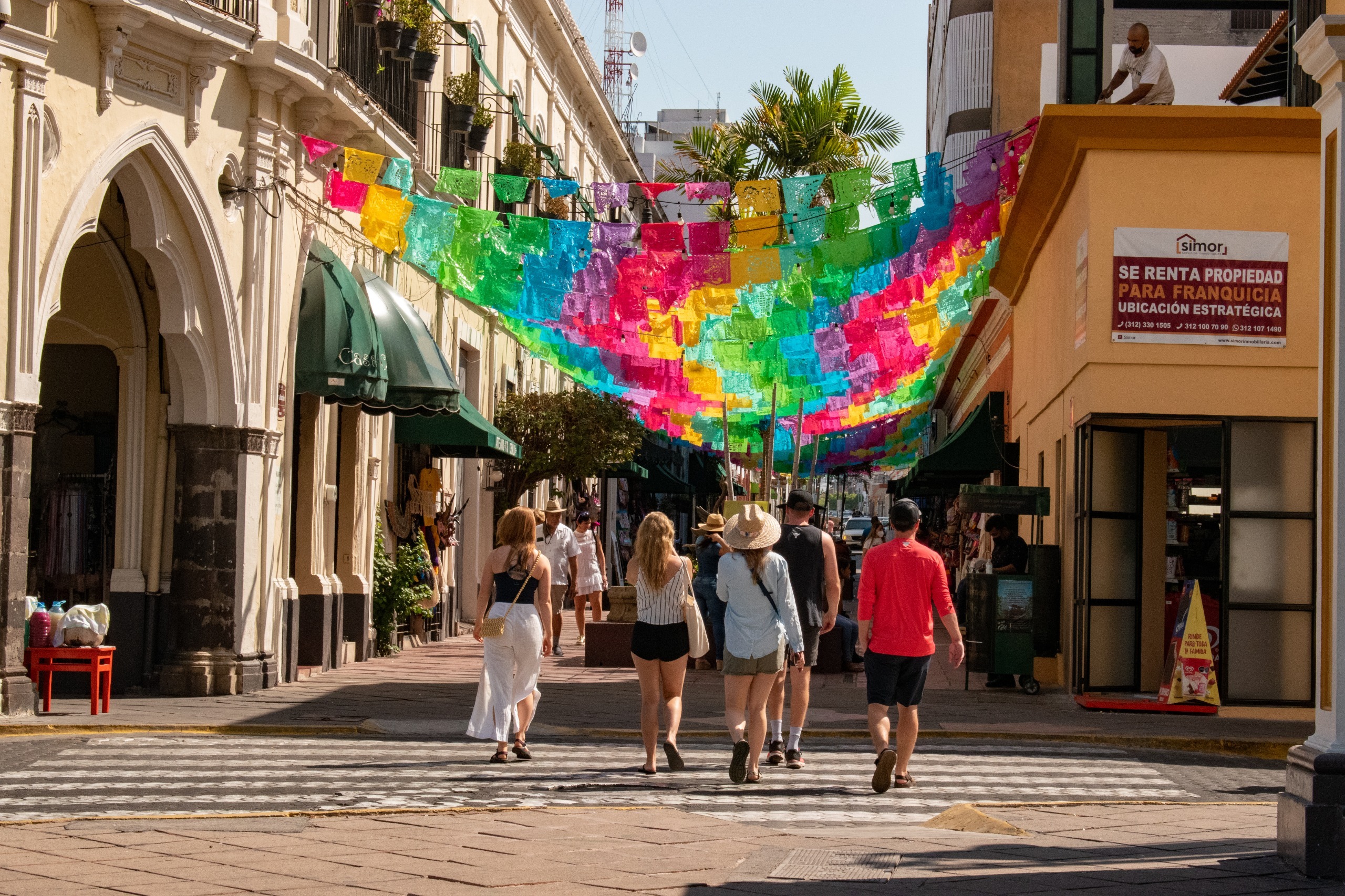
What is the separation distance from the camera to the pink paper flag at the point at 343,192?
17.0 metres

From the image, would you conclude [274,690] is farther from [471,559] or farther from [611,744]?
[471,559]

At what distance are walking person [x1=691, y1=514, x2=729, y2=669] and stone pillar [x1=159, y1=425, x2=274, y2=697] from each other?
4467 millimetres

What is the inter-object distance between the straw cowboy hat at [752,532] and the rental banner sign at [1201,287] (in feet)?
18.8

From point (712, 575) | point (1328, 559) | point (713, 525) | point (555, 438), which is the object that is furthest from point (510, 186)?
point (555, 438)

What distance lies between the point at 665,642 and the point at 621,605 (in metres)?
8.53

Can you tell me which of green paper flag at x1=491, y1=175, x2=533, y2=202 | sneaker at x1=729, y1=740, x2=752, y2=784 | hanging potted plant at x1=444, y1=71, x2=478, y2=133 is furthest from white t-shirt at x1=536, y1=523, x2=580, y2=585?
sneaker at x1=729, y1=740, x2=752, y2=784

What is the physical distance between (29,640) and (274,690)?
271 centimetres

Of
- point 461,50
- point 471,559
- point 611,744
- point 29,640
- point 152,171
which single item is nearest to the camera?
point 611,744

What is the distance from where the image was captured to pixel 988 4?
32.8 meters

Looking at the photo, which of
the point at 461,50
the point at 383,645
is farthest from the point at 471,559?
the point at 461,50

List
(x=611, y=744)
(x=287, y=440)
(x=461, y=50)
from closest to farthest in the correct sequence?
(x=611, y=744)
(x=287, y=440)
(x=461, y=50)

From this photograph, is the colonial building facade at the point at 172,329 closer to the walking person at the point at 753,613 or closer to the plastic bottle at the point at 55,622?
the plastic bottle at the point at 55,622

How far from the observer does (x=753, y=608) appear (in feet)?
33.6

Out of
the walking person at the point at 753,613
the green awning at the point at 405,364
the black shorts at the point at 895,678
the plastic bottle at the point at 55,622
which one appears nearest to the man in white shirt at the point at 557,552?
the green awning at the point at 405,364
